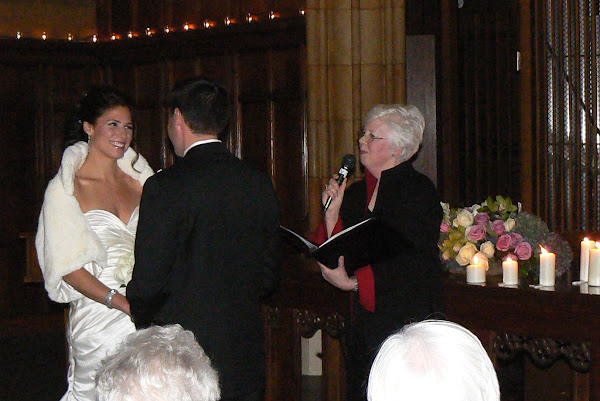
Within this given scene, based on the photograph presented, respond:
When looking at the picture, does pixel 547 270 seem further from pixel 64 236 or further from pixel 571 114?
pixel 571 114

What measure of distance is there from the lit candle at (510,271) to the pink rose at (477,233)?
0.30 meters

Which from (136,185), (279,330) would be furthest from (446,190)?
(136,185)

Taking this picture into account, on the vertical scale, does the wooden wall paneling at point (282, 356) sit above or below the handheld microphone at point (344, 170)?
→ below

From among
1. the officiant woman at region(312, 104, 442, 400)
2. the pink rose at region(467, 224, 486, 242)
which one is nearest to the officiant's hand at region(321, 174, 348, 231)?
the officiant woman at region(312, 104, 442, 400)

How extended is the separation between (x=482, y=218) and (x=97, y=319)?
1860 millimetres

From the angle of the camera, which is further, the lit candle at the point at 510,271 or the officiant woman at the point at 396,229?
the lit candle at the point at 510,271

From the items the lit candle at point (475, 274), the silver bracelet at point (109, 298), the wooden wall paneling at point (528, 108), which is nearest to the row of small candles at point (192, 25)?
the wooden wall paneling at point (528, 108)

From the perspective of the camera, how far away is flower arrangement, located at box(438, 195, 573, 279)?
4.12 metres

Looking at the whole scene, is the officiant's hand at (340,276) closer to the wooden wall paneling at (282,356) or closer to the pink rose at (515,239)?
the pink rose at (515,239)

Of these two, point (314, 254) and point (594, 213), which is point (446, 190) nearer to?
point (594, 213)

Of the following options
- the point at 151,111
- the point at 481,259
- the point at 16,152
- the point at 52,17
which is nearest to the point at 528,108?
the point at 481,259

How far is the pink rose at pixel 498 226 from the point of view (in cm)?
419

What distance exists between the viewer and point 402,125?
339 cm

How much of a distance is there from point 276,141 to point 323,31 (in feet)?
4.39
